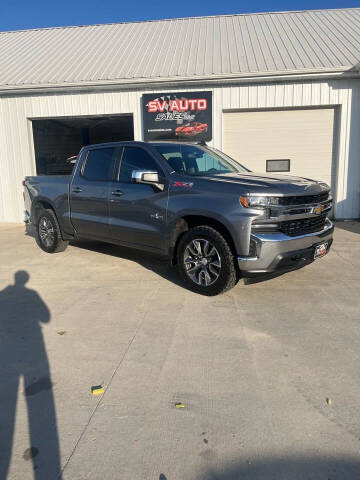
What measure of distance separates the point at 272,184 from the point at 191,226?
1.17m

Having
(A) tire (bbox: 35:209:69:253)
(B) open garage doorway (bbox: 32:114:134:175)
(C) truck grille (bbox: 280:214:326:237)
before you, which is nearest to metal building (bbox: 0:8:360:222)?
(B) open garage doorway (bbox: 32:114:134:175)

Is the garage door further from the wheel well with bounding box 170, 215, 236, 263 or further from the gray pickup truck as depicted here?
the wheel well with bounding box 170, 215, 236, 263

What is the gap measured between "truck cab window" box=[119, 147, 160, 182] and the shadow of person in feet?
6.95

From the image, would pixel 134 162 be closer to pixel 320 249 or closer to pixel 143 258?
pixel 143 258

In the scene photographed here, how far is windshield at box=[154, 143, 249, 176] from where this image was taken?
515 cm

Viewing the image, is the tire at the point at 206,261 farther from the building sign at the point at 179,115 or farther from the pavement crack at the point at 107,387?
the building sign at the point at 179,115

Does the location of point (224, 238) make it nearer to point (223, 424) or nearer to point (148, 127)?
point (223, 424)

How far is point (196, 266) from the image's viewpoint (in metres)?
4.79

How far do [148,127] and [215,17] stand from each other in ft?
22.8

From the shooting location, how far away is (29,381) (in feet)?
9.92

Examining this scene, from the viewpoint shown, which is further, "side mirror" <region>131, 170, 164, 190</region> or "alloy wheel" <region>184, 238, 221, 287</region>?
"side mirror" <region>131, 170, 164, 190</region>

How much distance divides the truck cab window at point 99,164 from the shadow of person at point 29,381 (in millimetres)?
2106

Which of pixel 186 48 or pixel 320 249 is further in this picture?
pixel 186 48

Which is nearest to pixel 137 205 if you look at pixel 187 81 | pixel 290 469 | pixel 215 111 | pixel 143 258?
pixel 143 258
